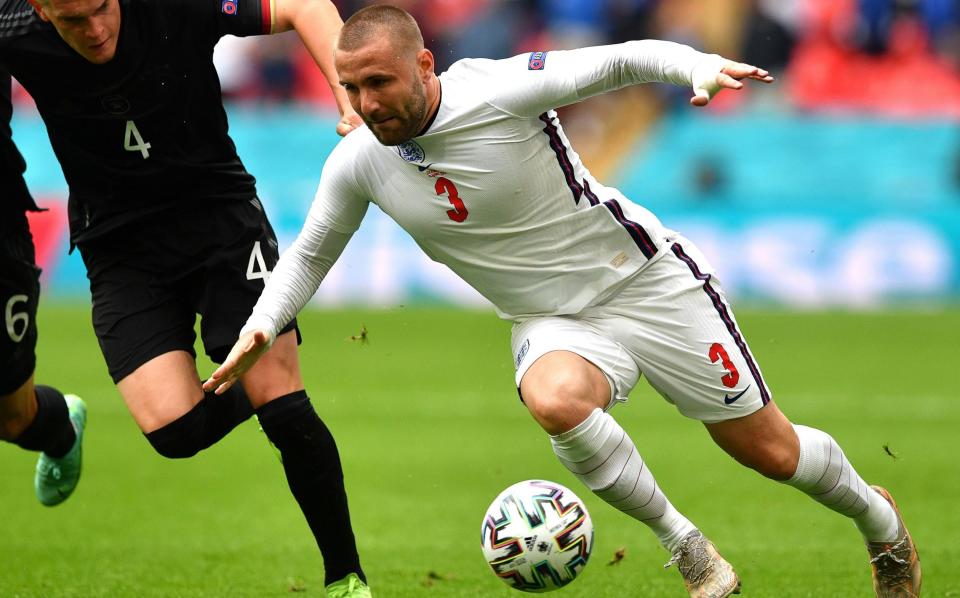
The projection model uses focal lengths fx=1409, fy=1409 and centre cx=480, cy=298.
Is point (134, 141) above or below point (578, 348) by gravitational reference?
above

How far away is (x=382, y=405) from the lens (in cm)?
1282

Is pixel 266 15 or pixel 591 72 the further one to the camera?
pixel 266 15

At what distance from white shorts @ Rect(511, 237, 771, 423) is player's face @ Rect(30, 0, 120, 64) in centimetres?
204

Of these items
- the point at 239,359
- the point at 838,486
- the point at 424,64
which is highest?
the point at 424,64

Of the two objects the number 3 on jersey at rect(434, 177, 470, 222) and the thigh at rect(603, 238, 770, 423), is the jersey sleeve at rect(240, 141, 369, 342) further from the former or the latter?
the thigh at rect(603, 238, 770, 423)


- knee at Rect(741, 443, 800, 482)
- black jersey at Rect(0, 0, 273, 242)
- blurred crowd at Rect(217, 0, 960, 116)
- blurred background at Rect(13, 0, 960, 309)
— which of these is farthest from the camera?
blurred crowd at Rect(217, 0, 960, 116)

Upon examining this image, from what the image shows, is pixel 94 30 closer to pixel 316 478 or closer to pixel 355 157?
pixel 355 157

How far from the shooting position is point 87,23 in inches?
217

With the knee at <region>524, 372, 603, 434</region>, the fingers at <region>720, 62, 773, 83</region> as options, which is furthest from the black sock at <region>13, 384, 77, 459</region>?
the fingers at <region>720, 62, 773, 83</region>

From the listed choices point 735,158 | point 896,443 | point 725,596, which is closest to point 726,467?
point 896,443

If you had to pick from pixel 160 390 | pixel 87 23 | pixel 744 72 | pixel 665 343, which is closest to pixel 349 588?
pixel 160 390

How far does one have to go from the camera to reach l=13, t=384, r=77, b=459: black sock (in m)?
7.14

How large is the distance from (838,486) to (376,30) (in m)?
2.57

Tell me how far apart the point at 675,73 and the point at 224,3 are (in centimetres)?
202
